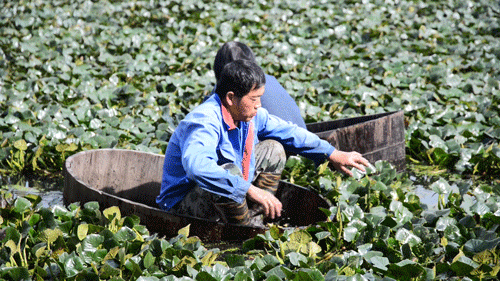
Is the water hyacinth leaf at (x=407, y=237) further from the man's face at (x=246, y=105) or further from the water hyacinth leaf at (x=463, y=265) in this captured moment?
the man's face at (x=246, y=105)

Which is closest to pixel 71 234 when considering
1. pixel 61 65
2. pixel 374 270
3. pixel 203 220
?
pixel 203 220

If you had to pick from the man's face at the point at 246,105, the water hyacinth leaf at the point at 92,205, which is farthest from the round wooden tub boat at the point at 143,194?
the man's face at the point at 246,105

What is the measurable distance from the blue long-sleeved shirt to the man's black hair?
103 millimetres

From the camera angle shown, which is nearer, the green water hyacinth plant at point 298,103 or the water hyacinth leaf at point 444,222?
the green water hyacinth plant at point 298,103

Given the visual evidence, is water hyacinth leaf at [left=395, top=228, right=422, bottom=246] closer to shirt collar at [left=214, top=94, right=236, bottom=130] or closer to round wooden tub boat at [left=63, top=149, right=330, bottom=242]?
round wooden tub boat at [left=63, top=149, right=330, bottom=242]

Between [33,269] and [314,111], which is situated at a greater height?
[33,269]

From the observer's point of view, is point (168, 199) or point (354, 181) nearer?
point (168, 199)

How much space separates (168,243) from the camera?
2594mm

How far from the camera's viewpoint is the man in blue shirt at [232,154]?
2.76m

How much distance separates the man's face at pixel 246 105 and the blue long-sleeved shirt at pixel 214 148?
0.20 ft

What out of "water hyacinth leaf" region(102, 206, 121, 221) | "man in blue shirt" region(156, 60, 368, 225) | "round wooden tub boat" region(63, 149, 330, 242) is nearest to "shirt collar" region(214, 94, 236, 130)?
"man in blue shirt" region(156, 60, 368, 225)

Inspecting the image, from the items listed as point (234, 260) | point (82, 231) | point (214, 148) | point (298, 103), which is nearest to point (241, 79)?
point (214, 148)

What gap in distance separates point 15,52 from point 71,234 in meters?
4.35

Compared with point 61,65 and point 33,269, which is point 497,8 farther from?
point 33,269
